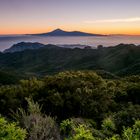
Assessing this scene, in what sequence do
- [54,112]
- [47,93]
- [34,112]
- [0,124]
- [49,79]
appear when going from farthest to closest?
[49,79]
[47,93]
[54,112]
[34,112]
[0,124]

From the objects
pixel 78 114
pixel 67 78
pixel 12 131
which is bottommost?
pixel 78 114

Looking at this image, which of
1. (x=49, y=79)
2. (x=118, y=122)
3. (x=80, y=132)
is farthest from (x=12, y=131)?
(x=49, y=79)

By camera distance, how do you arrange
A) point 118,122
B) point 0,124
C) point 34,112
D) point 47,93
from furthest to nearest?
point 47,93, point 118,122, point 34,112, point 0,124

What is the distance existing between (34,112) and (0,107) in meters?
9.98

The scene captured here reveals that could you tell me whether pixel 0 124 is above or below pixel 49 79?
above

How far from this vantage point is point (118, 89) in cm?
2730

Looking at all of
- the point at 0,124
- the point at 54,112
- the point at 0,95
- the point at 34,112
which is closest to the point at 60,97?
the point at 54,112

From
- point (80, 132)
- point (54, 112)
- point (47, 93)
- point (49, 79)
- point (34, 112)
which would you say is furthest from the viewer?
point (49, 79)

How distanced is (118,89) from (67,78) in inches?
201

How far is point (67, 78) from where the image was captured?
80.8 feet

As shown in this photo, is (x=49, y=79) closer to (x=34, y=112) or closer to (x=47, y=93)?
(x=47, y=93)

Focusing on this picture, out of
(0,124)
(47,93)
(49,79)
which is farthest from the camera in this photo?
(49,79)

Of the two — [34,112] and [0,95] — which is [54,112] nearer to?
[0,95]

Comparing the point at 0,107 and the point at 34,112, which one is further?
the point at 0,107
